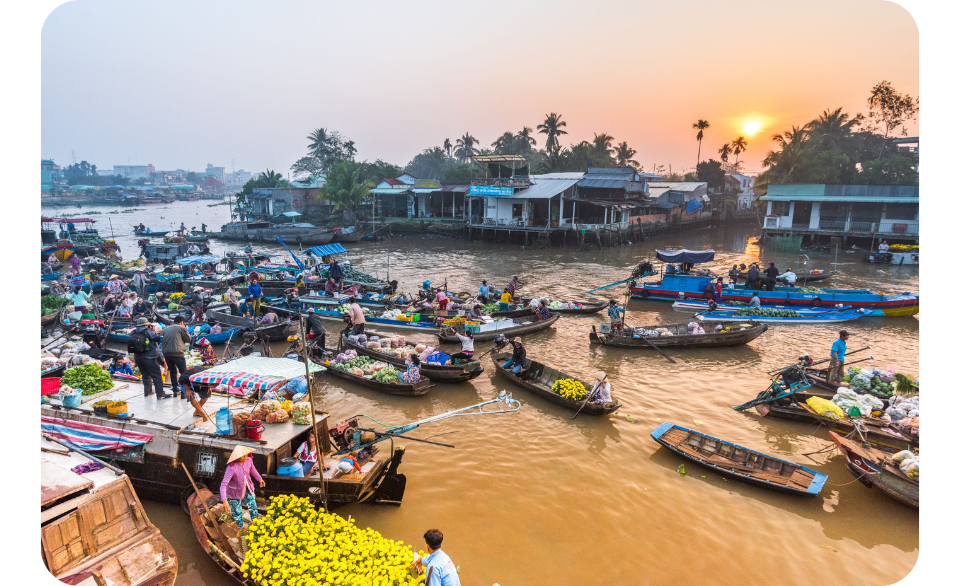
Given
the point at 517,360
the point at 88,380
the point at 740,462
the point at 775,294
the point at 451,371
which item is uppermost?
the point at 775,294

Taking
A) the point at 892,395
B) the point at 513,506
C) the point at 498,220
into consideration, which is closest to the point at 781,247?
the point at 498,220

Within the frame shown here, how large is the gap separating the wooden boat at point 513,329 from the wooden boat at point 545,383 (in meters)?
2.43

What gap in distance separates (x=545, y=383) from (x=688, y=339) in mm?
5615

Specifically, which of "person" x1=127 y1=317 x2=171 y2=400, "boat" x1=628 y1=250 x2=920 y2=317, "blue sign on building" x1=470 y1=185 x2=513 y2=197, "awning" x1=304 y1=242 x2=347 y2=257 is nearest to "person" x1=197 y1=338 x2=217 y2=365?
"person" x1=127 y1=317 x2=171 y2=400

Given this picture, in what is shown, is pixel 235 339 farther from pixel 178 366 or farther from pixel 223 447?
pixel 223 447

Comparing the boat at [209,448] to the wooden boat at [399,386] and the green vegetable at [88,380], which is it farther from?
the wooden boat at [399,386]

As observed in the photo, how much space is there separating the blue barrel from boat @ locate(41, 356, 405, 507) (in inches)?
3.7

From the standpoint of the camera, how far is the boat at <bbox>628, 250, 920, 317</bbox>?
18500 mm

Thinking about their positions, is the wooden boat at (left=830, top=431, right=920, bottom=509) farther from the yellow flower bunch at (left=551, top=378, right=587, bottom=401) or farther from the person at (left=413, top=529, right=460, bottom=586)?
the person at (left=413, top=529, right=460, bottom=586)

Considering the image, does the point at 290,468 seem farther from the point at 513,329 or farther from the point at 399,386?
the point at 513,329

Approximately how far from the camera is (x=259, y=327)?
50.1ft

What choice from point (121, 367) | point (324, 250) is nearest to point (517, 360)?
point (121, 367)

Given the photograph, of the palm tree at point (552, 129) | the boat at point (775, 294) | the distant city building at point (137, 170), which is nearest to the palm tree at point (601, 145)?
the palm tree at point (552, 129)

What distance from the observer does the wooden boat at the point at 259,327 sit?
15.3 meters
